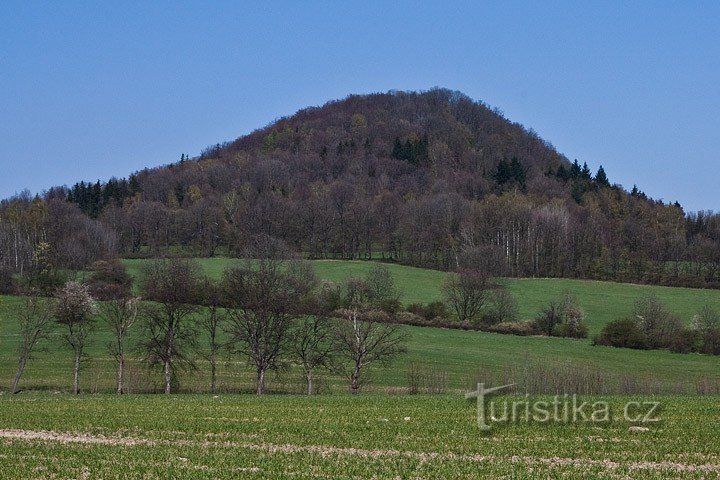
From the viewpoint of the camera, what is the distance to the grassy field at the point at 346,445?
56.9 feet

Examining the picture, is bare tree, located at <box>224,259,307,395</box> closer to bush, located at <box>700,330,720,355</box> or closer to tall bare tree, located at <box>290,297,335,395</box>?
tall bare tree, located at <box>290,297,335,395</box>

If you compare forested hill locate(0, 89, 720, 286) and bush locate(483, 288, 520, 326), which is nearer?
bush locate(483, 288, 520, 326)

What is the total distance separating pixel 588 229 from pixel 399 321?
60.2 meters

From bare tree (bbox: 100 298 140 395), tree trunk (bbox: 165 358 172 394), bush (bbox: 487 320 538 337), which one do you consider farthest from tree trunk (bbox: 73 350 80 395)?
bush (bbox: 487 320 538 337)

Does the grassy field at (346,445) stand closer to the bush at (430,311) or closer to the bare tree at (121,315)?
the bare tree at (121,315)

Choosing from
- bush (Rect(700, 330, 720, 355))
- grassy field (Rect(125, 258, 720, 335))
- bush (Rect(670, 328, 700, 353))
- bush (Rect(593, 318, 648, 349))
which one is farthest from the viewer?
grassy field (Rect(125, 258, 720, 335))

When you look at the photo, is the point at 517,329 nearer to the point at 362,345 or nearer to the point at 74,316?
the point at 362,345

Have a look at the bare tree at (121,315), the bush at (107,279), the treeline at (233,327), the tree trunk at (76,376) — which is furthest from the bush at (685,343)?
the tree trunk at (76,376)

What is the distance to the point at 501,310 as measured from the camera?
95.4m

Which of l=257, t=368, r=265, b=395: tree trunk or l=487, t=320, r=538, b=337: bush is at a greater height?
l=487, t=320, r=538, b=337: bush

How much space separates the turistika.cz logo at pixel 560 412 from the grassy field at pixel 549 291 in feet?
207

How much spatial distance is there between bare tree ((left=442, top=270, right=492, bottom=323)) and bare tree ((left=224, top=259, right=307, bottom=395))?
125 feet

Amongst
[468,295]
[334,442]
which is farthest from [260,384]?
[468,295]

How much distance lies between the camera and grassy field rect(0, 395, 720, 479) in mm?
17328
